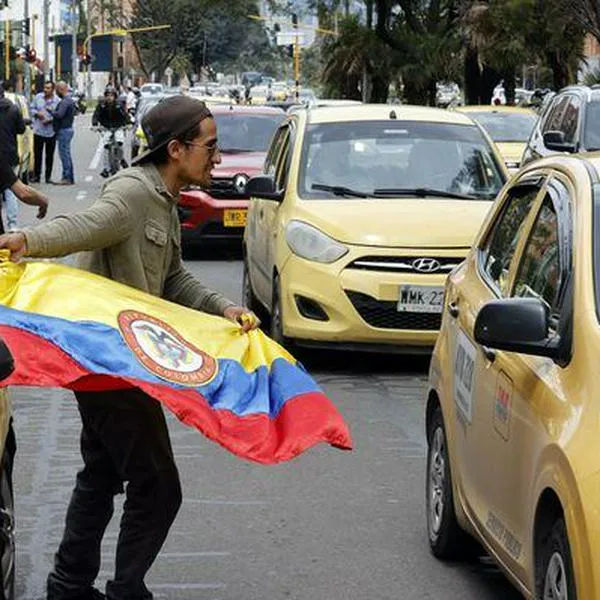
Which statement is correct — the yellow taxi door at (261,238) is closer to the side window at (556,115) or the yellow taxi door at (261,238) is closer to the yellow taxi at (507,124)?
the side window at (556,115)

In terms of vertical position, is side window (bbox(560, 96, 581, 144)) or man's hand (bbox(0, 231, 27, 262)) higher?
man's hand (bbox(0, 231, 27, 262))

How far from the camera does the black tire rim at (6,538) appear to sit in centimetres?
521

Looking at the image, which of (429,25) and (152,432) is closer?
(152,432)

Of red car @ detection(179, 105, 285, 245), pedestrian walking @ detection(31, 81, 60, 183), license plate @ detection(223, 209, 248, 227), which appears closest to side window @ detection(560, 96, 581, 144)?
red car @ detection(179, 105, 285, 245)

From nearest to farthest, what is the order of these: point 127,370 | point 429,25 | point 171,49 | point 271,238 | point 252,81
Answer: point 127,370, point 271,238, point 429,25, point 252,81, point 171,49

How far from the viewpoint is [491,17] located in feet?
143

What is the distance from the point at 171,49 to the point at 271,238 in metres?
115

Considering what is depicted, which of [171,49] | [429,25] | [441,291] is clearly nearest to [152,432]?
[441,291]

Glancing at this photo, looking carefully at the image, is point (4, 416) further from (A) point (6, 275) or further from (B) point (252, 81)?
(B) point (252, 81)

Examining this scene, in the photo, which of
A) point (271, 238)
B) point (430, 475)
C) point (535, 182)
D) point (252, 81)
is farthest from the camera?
point (252, 81)

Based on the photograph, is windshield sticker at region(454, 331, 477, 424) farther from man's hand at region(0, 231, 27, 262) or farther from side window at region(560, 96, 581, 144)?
side window at region(560, 96, 581, 144)

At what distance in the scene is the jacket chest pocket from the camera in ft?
19.1

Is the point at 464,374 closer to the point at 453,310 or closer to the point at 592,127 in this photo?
the point at 453,310

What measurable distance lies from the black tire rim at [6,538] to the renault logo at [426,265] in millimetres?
6193
